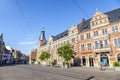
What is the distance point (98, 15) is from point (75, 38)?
11392mm

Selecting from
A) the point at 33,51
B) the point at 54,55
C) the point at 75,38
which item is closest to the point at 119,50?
the point at 75,38

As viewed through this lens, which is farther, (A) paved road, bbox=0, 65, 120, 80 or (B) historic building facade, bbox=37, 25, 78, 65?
(B) historic building facade, bbox=37, 25, 78, 65

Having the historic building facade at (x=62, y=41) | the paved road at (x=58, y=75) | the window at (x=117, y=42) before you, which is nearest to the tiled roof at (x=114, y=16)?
the window at (x=117, y=42)

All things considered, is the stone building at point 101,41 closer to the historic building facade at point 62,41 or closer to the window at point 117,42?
Answer: the window at point 117,42

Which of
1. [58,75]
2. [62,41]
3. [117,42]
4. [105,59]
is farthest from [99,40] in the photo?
[58,75]

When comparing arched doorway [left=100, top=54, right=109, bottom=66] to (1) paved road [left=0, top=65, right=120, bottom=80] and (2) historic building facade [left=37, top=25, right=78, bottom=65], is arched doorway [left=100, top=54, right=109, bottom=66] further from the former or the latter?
(1) paved road [left=0, top=65, right=120, bottom=80]

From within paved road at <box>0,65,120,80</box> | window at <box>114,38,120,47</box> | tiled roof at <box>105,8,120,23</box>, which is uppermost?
tiled roof at <box>105,8,120,23</box>

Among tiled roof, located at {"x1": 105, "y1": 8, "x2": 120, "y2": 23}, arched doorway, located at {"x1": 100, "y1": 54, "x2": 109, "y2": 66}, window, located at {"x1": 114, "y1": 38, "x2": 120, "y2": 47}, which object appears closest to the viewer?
window, located at {"x1": 114, "y1": 38, "x2": 120, "y2": 47}

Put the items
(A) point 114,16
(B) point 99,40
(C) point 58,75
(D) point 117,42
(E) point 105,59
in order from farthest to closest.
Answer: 1. (B) point 99,40
2. (A) point 114,16
3. (E) point 105,59
4. (D) point 117,42
5. (C) point 58,75

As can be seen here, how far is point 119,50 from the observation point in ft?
95.7

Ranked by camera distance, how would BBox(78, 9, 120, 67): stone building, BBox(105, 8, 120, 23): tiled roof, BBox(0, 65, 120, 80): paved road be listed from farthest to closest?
BBox(105, 8, 120, 23): tiled roof, BBox(78, 9, 120, 67): stone building, BBox(0, 65, 120, 80): paved road

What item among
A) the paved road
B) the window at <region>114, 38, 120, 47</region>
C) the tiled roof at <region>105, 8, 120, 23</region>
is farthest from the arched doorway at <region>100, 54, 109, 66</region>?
the paved road

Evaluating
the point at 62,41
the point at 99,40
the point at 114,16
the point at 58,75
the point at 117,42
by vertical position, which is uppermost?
the point at 114,16

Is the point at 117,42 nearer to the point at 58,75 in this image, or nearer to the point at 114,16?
the point at 114,16
